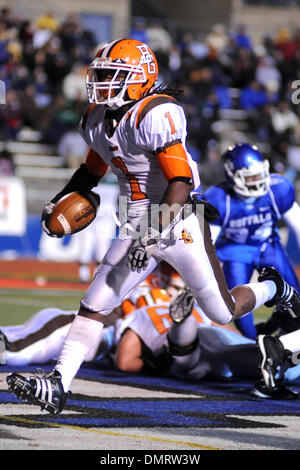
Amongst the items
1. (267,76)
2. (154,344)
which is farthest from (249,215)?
(267,76)

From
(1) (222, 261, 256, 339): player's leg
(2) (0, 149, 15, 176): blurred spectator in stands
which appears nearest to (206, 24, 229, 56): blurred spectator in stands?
(2) (0, 149, 15, 176): blurred spectator in stands

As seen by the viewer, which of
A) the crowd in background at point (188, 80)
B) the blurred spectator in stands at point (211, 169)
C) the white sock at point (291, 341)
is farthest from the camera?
the crowd in background at point (188, 80)

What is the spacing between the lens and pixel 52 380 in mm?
4289

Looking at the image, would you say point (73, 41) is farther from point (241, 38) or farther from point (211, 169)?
point (241, 38)

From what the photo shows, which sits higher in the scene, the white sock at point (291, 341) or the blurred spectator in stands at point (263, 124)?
the white sock at point (291, 341)

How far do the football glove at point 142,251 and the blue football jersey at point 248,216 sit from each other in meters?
2.39

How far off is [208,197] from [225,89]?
1347 cm

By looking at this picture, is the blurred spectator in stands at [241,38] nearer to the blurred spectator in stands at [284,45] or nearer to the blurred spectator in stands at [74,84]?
the blurred spectator in stands at [284,45]

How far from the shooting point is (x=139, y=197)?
4828 millimetres

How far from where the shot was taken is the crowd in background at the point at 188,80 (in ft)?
55.5

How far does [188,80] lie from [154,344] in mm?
13506

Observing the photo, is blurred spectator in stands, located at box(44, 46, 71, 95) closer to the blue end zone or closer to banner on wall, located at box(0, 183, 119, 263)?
banner on wall, located at box(0, 183, 119, 263)

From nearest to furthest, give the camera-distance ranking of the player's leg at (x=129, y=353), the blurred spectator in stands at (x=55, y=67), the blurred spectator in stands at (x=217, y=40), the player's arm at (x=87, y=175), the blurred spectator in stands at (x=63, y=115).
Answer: the player's arm at (x=87, y=175) < the player's leg at (x=129, y=353) < the blurred spectator in stands at (x=63, y=115) < the blurred spectator in stands at (x=55, y=67) < the blurred spectator in stands at (x=217, y=40)

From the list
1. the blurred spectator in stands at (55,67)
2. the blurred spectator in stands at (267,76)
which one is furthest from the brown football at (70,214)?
the blurred spectator in stands at (267,76)
